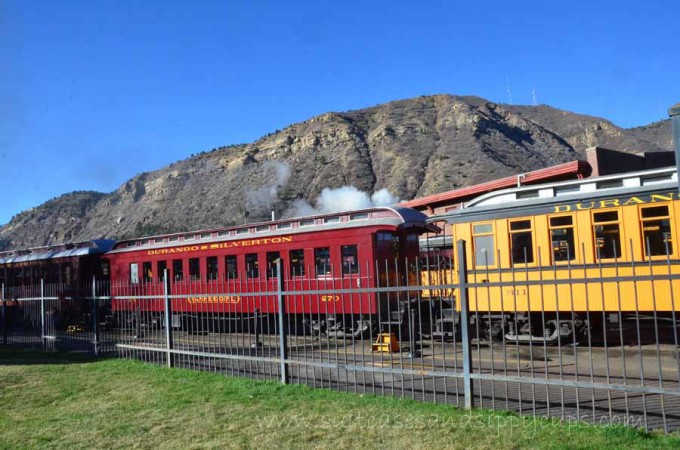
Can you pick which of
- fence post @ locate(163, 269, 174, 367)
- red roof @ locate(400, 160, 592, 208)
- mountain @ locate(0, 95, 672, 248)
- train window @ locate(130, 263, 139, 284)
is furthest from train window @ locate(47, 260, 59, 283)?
mountain @ locate(0, 95, 672, 248)

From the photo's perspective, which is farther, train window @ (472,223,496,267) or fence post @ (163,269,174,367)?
train window @ (472,223,496,267)

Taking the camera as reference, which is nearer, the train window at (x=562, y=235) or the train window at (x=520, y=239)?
the train window at (x=562, y=235)

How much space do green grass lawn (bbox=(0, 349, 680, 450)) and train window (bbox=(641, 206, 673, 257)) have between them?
284 inches

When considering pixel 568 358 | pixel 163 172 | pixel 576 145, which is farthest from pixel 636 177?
pixel 163 172

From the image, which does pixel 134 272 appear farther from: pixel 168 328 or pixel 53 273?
pixel 168 328

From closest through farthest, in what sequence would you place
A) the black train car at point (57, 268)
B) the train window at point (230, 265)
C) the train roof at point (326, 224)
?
the train roof at point (326, 224) → the train window at point (230, 265) → the black train car at point (57, 268)

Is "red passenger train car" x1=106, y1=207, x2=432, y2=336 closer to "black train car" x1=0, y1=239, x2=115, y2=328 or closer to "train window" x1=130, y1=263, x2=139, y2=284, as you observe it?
"train window" x1=130, y1=263, x2=139, y2=284

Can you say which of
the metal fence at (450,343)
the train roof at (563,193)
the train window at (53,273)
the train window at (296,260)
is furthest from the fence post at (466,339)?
the train window at (53,273)

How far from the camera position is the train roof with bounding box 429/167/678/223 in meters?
11.1

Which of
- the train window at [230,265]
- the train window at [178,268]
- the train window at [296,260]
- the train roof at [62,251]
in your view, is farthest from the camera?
the train roof at [62,251]

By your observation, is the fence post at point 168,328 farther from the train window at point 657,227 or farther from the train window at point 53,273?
the train window at point 53,273

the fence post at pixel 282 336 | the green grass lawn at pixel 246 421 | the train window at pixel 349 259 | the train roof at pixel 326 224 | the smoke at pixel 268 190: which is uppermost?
the smoke at pixel 268 190

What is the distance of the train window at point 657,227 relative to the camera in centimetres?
1103

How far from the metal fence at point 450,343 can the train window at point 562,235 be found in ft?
1.74
